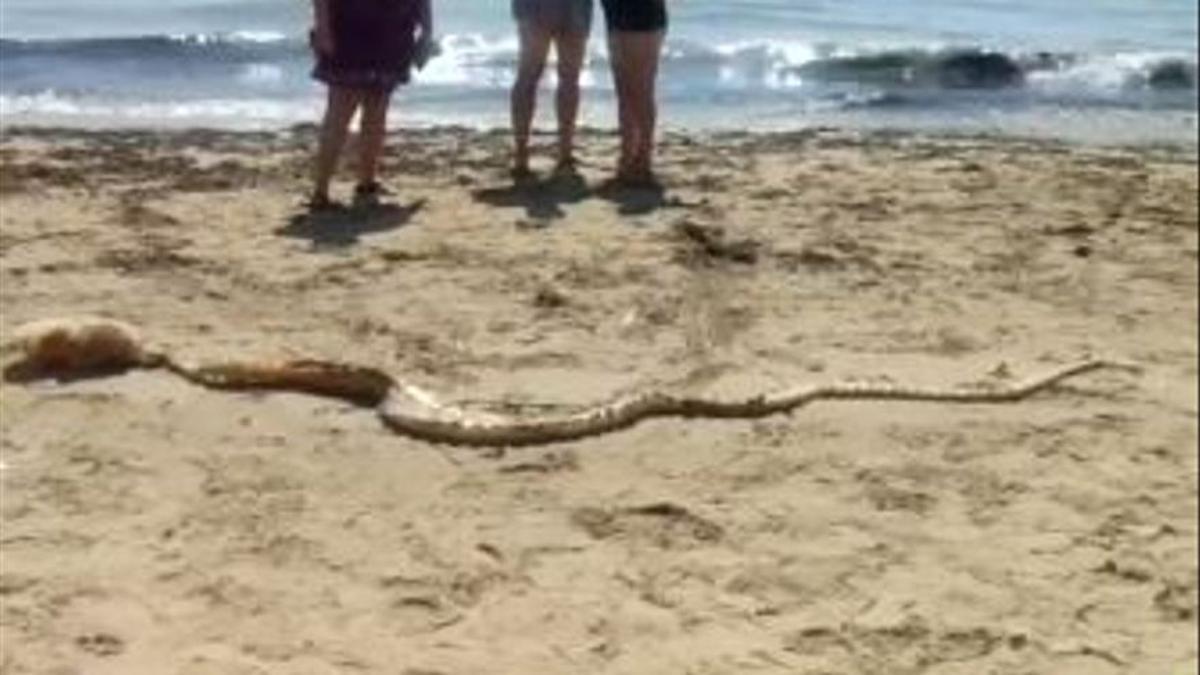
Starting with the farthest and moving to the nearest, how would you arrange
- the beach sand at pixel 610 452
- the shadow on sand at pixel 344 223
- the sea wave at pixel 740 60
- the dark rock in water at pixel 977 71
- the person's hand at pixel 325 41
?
the dark rock in water at pixel 977 71 → the sea wave at pixel 740 60 → the person's hand at pixel 325 41 → the shadow on sand at pixel 344 223 → the beach sand at pixel 610 452

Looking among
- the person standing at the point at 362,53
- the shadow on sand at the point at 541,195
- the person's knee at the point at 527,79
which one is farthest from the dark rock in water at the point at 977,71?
the person standing at the point at 362,53

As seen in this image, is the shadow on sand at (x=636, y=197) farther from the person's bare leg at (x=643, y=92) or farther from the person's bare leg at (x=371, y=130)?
the person's bare leg at (x=371, y=130)

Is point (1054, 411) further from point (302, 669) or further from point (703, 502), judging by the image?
point (302, 669)

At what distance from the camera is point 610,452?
4.61 meters

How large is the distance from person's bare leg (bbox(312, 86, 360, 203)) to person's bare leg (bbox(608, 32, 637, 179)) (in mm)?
889

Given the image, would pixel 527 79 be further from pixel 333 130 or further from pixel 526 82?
pixel 333 130

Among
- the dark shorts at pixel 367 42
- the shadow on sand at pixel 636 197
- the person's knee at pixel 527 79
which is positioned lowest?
the shadow on sand at pixel 636 197

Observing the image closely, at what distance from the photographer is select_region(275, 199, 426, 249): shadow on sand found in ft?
22.1

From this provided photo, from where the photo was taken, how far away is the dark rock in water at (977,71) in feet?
48.2

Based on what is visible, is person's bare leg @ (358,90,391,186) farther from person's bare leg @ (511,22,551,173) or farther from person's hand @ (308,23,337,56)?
person's bare leg @ (511,22,551,173)

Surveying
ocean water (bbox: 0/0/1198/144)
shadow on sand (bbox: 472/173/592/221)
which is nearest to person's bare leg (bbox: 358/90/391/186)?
shadow on sand (bbox: 472/173/592/221)

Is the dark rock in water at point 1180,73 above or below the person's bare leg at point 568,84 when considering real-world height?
above

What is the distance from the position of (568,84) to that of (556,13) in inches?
13.8

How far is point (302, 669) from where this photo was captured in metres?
3.49
